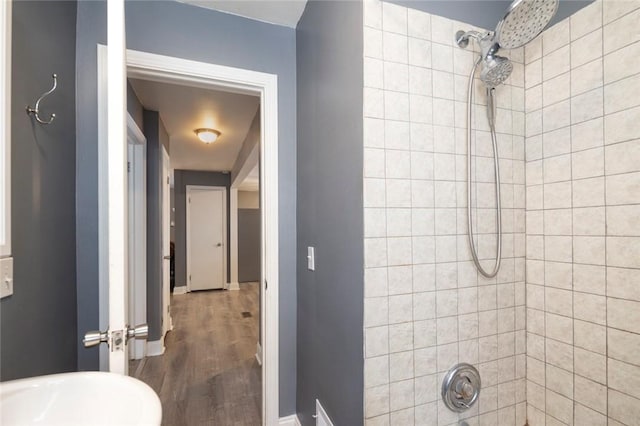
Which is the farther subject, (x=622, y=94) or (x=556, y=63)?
(x=556, y=63)

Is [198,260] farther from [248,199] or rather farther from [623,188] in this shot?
[623,188]

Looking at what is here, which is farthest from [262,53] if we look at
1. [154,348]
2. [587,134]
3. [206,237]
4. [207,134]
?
[206,237]

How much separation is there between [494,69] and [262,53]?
4.11 feet

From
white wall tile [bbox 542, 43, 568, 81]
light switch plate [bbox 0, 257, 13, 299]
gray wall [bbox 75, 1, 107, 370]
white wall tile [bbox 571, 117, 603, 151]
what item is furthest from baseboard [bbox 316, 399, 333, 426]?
white wall tile [bbox 542, 43, 568, 81]

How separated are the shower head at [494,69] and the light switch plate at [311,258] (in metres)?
1.04

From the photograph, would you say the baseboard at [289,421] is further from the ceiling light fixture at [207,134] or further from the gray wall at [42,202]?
the ceiling light fixture at [207,134]

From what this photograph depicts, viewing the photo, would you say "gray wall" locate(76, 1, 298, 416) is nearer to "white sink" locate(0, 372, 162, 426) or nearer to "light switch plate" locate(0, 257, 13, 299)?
"light switch plate" locate(0, 257, 13, 299)

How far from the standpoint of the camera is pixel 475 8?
47.9 inches

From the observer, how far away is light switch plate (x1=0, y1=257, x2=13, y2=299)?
83cm

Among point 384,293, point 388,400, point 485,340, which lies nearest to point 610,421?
point 485,340

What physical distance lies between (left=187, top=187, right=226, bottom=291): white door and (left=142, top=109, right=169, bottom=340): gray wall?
280 cm

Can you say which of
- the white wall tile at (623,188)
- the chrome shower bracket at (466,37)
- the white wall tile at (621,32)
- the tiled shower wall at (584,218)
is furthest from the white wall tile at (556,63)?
the white wall tile at (623,188)

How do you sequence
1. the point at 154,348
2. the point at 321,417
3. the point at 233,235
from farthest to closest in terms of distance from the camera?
the point at 233,235 → the point at 154,348 → the point at 321,417

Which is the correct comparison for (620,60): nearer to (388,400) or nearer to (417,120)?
(417,120)
